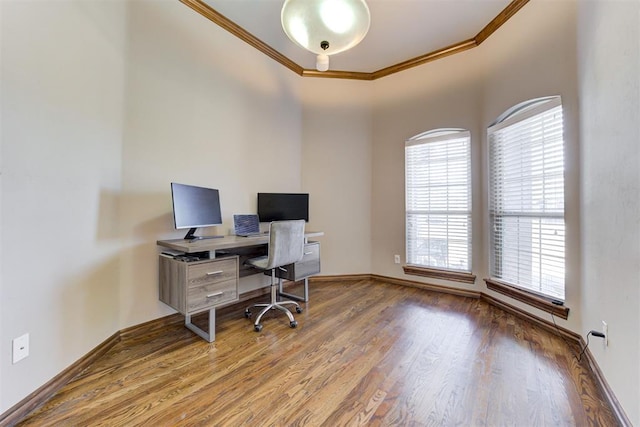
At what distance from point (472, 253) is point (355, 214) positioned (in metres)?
1.55

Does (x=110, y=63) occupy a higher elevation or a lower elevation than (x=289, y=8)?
lower

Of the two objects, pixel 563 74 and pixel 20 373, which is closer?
pixel 20 373

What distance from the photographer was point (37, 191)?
1.38m

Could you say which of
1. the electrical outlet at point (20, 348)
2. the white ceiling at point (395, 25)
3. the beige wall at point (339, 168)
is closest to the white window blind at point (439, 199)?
the beige wall at point (339, 168)

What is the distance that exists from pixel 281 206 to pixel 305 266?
32.7 inches

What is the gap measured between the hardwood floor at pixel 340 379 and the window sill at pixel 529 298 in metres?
0.20

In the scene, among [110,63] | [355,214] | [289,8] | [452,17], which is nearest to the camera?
[289,8]

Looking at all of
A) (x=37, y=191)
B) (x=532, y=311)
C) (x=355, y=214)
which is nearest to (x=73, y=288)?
(x=37, y=191)

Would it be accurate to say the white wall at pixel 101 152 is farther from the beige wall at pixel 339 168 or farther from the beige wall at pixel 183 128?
the beige wall at pixel 339 168

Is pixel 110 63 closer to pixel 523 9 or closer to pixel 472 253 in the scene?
pixel 523 9

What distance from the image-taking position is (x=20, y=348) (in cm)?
130

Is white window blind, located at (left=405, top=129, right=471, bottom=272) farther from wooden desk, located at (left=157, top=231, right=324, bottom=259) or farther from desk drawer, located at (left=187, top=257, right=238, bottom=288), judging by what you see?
desk drawer, located at (left=187, top=257, right=238, bottom=288)

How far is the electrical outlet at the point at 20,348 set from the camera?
1269 mm

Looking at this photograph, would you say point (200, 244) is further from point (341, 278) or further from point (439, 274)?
point (439, 274)
